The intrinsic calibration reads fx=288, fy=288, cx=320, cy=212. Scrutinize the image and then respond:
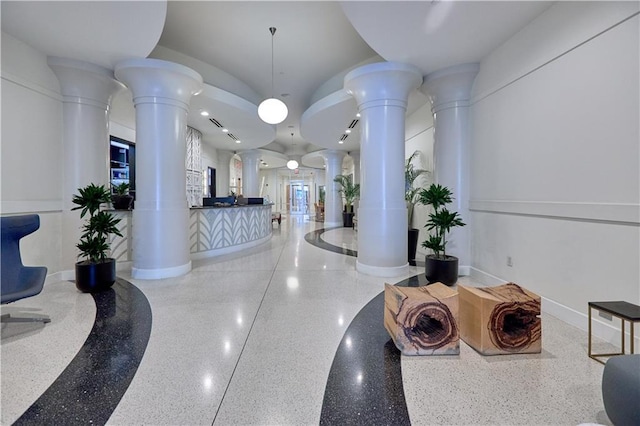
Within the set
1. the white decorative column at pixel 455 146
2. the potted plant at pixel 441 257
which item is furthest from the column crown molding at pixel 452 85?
the potted plant at pixel 441 257

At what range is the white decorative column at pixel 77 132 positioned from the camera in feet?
14.1

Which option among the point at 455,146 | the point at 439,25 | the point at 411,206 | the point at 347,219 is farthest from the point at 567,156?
the point at 347,219

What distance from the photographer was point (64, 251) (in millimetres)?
4387

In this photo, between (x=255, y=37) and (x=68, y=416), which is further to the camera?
(x=255, y=37)

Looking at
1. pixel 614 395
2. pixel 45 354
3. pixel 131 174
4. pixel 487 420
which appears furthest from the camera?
pixel 131 174

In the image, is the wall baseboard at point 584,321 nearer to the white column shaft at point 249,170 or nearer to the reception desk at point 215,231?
the reception desk at point 215,231

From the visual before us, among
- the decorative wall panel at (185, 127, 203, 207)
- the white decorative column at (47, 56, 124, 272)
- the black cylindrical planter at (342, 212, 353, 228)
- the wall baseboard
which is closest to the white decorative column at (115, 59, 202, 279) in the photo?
the white decorative column at (47, 56, 124, 272)

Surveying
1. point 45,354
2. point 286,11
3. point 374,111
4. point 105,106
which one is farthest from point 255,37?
point 45,354

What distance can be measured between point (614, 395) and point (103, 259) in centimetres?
506

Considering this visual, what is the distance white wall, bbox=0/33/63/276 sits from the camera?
11.9 feet

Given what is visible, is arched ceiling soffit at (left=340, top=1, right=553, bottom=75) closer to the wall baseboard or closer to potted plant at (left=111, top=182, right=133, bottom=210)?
the wall baseboard

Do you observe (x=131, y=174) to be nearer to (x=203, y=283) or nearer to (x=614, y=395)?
(x=203, y=283)

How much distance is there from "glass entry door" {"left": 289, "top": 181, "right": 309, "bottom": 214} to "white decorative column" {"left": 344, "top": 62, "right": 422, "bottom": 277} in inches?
669

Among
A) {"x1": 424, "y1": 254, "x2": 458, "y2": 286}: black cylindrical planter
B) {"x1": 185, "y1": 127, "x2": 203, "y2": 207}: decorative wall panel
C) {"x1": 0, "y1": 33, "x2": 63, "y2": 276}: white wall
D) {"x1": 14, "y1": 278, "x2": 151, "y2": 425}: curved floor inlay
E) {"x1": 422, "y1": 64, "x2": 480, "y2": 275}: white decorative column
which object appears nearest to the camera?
{"x1": 14, "y1": 278, "x2": 151, "y2": 425}: curved floor inlay
